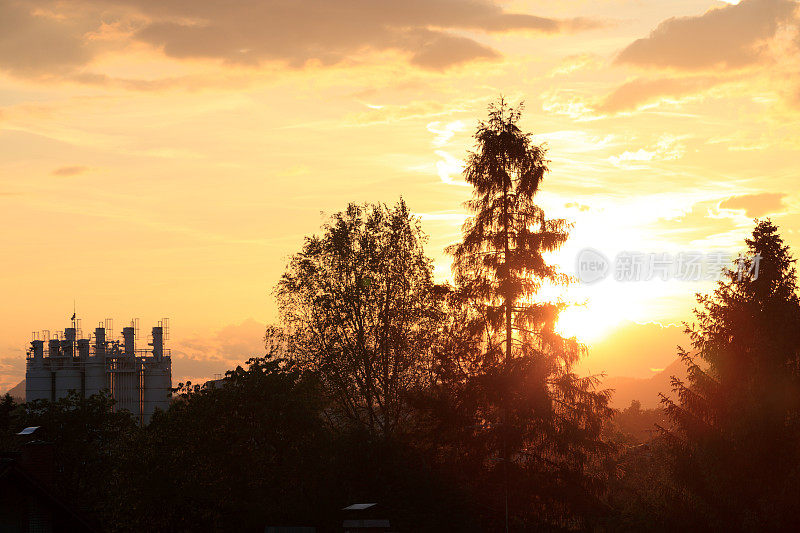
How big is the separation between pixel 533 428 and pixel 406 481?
643 cm

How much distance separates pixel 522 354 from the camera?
44.5 meters

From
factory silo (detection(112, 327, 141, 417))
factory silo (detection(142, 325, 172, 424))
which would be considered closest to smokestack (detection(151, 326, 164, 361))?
factory silo (detection(142, 325, 172, 424))

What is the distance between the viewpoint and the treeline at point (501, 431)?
133 ft

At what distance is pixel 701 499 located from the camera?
140 feet

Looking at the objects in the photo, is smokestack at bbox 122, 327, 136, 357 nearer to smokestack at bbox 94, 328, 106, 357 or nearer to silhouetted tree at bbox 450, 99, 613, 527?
smokestack at bbox 94, 328, 106, 357

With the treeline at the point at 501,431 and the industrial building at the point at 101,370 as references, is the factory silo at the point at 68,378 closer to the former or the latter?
the industrial building at the point at 101,370

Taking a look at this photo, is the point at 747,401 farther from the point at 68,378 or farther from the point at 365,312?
the point at 68,378

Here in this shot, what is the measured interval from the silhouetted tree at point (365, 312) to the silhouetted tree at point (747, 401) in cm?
1643

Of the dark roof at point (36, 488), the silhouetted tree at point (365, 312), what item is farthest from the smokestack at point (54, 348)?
the dark roof at point (36, 488)

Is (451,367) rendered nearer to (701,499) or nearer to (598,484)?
(598,484)

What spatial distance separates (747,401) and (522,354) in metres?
10.5

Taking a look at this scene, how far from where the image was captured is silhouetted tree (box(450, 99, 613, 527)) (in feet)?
137

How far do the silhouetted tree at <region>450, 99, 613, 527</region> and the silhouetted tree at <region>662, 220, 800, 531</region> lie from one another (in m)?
4.90

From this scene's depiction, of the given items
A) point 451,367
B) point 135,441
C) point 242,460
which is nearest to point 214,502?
point 242,460
